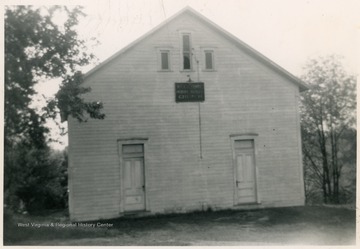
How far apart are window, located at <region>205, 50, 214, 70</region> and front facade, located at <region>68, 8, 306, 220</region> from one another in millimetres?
38

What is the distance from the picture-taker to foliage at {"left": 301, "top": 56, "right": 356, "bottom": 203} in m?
20.9

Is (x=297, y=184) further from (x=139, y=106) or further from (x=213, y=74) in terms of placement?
(x=139, y=106)

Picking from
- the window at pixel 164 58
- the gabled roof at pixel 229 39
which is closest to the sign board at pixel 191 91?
the window at pixel 164 58

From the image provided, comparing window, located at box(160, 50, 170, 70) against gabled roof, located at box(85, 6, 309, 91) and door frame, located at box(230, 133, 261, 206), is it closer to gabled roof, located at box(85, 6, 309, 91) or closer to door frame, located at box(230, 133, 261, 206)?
gabled roof, located at box(85, 6, 309, 91)

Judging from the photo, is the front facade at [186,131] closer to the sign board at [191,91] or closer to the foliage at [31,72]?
the sign board at [191,91]

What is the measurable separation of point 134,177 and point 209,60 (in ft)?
15.7

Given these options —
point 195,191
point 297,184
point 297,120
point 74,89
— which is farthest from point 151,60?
point 297,184

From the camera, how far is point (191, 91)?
1458 cm

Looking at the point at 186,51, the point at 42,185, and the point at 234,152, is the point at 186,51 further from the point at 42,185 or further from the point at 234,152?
the point at 42,185

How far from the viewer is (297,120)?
50.3 feet

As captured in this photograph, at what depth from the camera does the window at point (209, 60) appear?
14711 mm

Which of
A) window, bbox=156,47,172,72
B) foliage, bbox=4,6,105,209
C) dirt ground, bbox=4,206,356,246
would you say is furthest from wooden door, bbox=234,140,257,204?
foliage, bbox=4,6,105,209

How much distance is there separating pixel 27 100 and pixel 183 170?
6039 mm

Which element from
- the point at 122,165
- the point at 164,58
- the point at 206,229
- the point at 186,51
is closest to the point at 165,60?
the point at 164,58
